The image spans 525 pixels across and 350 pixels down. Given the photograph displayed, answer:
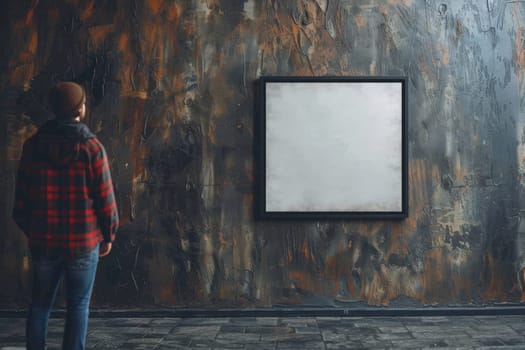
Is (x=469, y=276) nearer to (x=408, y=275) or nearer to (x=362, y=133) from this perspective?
(x=408, y=275)

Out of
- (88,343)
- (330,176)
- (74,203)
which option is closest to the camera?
(74,203)

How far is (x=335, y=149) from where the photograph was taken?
14.7 feet

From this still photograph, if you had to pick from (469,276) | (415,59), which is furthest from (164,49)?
(469,276)

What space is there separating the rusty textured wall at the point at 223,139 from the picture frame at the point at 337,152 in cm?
12

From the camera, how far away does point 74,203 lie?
2699mm

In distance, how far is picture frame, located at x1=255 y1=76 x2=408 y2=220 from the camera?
14.6ft

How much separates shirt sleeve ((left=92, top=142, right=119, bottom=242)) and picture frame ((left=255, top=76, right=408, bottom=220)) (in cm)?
184

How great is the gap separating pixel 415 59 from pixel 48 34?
3014 millimetres

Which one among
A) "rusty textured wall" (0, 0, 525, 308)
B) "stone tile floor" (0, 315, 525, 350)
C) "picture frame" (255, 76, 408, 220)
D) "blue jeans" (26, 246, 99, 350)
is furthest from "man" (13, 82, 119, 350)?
"picture frame" (255, 76, 408, 220)

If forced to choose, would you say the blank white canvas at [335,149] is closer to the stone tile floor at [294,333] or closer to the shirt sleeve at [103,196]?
the stone tile floor at [294,333]

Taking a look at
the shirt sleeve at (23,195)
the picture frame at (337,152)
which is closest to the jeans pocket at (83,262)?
the shirt sleeve at (23,195)

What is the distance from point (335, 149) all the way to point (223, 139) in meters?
0.92

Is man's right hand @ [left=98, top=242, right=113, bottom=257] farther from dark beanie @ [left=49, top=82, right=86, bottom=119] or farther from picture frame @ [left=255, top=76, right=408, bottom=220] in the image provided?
picture frame @ [left=255, top=76, right=408, bottom=220]

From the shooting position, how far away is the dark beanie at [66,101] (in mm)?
2742
